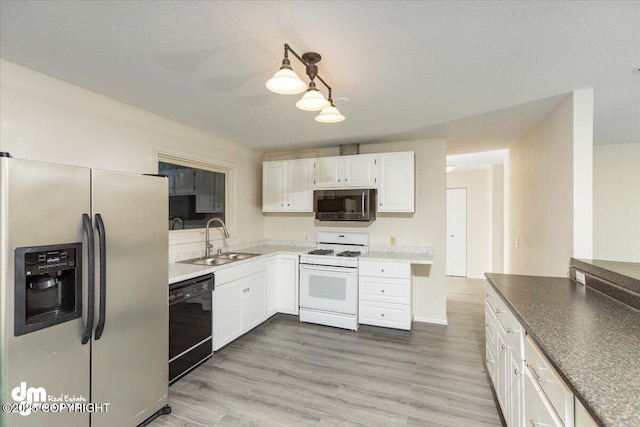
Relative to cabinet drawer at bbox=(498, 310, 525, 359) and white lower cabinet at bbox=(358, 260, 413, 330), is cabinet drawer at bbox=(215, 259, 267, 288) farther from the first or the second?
cabinet drawer at bbox=(498, 310, 525, 359)

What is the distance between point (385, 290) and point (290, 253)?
4.37ft

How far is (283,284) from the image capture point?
3.92 metres

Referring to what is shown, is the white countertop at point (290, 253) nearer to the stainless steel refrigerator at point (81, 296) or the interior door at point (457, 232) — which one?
the stainless steel refrigerator at point (81, 296)

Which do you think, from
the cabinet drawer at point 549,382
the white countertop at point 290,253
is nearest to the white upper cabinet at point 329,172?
the white countertop at point 290,253

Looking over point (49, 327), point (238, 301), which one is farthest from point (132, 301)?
point (238, 301)

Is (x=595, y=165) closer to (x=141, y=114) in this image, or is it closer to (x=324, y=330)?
(x=324, y=330)

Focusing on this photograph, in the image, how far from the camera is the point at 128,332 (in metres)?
1.81

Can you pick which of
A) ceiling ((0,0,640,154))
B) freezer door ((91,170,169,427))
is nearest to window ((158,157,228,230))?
ceiling ((0,0,640,154))

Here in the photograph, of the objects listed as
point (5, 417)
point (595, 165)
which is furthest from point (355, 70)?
point (595, 165)

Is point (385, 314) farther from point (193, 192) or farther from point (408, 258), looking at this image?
point (193, 192)

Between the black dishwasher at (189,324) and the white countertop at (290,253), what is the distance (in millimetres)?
68

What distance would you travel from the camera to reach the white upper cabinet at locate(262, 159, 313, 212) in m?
4.16

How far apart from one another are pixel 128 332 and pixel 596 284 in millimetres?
3149

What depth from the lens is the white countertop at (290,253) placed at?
2.55m
